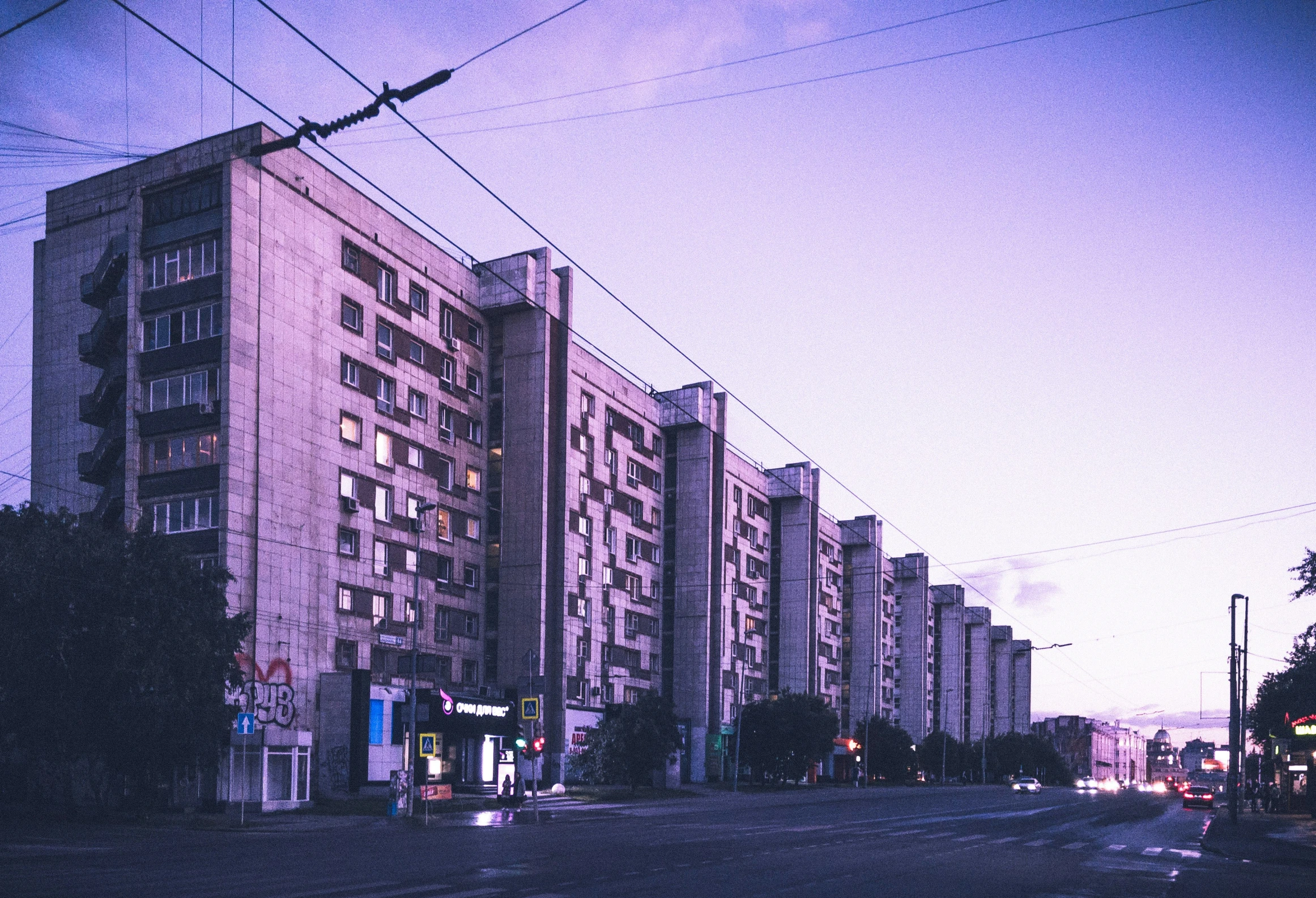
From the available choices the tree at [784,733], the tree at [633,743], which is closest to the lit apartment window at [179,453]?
the tree at [633,743]

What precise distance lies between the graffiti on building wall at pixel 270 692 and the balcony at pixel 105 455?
37.2 feet

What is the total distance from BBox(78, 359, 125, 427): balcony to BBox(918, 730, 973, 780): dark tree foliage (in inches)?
3997

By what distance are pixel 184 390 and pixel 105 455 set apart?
535 centimetres

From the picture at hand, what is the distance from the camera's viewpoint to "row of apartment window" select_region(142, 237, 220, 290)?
163ft

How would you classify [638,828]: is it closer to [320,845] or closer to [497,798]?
[320,845]

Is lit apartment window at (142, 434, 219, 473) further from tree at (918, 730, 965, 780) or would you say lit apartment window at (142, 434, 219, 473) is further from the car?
tree at (918, 730, 965, 780)

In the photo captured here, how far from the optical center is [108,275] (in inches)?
2063

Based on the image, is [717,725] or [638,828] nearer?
[638,828]

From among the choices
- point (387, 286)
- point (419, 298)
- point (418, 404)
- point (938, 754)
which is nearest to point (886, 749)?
point (938, 754)

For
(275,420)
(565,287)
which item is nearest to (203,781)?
(275,420)

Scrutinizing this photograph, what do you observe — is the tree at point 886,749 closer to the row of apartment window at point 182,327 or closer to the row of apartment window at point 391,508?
the row of apartment window at point 391,508

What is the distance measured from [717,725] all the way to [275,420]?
1889 inches

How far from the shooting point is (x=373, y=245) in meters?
58.9

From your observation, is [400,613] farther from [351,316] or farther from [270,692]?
[351,316]
